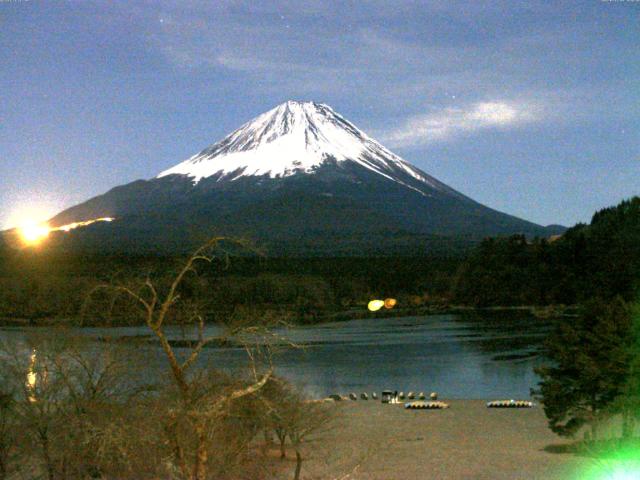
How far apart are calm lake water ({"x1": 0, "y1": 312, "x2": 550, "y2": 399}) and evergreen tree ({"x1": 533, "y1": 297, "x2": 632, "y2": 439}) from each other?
26.2 feet

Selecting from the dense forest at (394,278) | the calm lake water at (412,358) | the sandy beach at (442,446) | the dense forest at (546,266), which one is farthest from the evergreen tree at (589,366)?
the dense forest at (546,266)

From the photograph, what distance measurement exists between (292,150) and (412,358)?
385ft

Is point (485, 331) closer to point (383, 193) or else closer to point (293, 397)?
point (293, 397)

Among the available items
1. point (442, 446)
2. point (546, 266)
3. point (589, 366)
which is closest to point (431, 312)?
point (546, 266)

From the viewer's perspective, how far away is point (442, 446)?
20156mm

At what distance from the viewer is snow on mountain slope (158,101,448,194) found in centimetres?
15762

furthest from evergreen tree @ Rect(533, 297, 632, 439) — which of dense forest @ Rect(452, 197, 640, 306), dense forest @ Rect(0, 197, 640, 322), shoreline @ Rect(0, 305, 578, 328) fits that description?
dense forest @ Rect(452, 197, 640, 306)

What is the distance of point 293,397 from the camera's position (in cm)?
1692

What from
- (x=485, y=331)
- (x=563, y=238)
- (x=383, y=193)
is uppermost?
(x=383, y=193)

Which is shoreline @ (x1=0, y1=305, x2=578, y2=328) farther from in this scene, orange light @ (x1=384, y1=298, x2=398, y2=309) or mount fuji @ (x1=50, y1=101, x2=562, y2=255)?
mount fuji @ (x1=50, y1=101, x2=562, y2=255)

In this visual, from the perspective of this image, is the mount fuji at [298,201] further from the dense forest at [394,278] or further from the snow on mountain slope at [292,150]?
the dense forest at [394,278]

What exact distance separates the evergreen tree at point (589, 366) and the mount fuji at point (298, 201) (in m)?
82.7

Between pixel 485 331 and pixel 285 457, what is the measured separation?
46.9 metres

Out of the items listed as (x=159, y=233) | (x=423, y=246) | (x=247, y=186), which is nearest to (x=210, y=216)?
(x=159, y=233)
